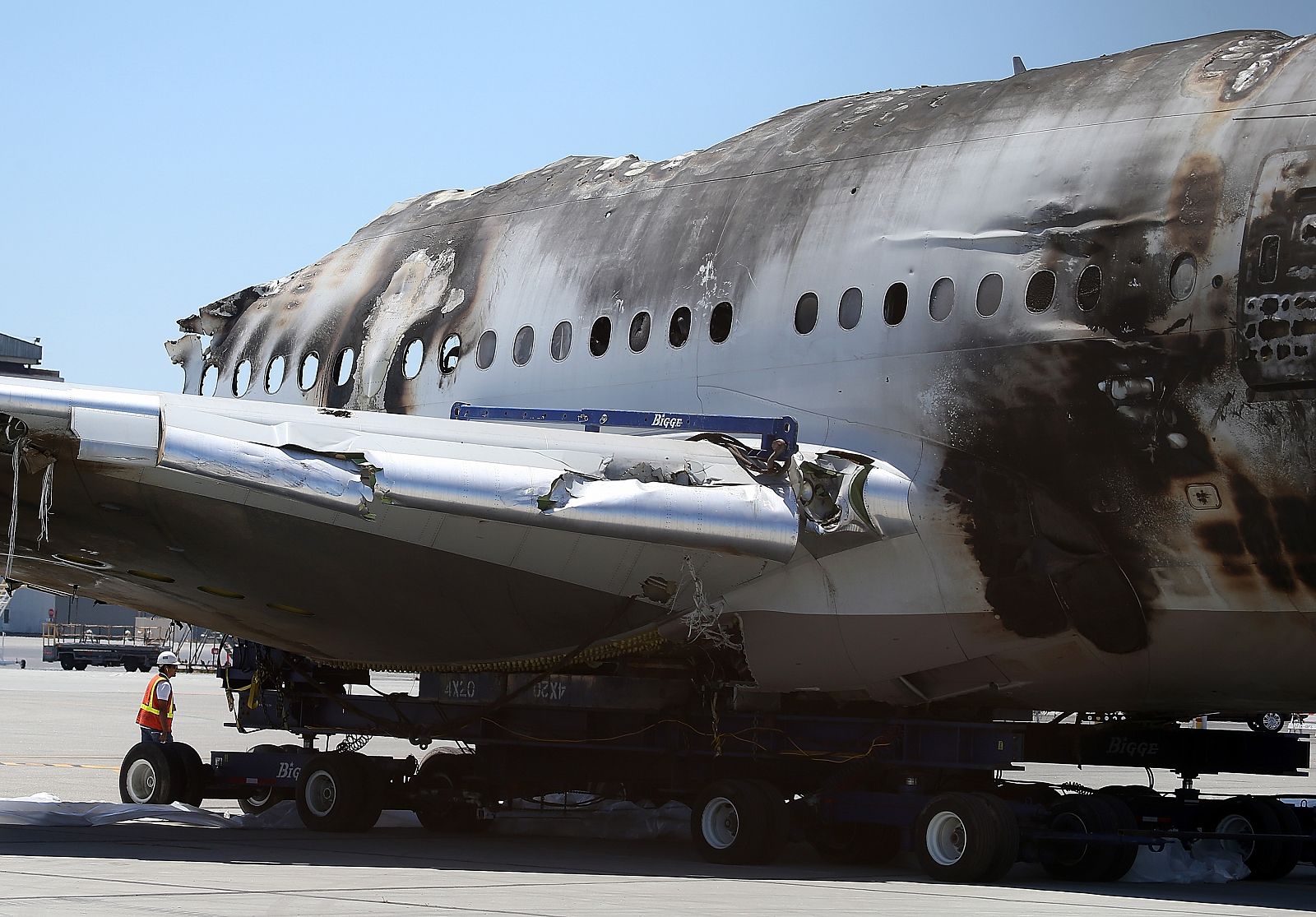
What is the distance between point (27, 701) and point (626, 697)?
110ft

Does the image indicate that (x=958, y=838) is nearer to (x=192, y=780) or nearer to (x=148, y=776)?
(x=192, y=780)

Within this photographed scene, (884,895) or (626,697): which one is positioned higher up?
(626,697)

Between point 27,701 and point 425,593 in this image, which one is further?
point 27,701

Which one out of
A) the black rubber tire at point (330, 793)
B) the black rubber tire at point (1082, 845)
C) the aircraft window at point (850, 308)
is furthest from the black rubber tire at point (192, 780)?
the black rubber tire at point (1082, 845)

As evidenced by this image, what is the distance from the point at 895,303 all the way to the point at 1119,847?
519 cm

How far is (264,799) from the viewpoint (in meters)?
20.5

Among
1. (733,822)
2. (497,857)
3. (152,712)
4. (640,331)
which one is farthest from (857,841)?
(152,712)

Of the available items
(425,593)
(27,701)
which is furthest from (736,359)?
(27,701)

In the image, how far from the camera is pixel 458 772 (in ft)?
63.5

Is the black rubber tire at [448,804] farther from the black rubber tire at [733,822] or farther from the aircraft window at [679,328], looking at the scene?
the aircraft window at [679,328]

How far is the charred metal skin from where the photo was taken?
1322cm

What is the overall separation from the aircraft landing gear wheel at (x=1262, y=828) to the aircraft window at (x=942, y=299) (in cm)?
611

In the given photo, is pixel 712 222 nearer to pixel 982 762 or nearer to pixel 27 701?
pixel 982 762

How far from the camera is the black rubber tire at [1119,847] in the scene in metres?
15.0
